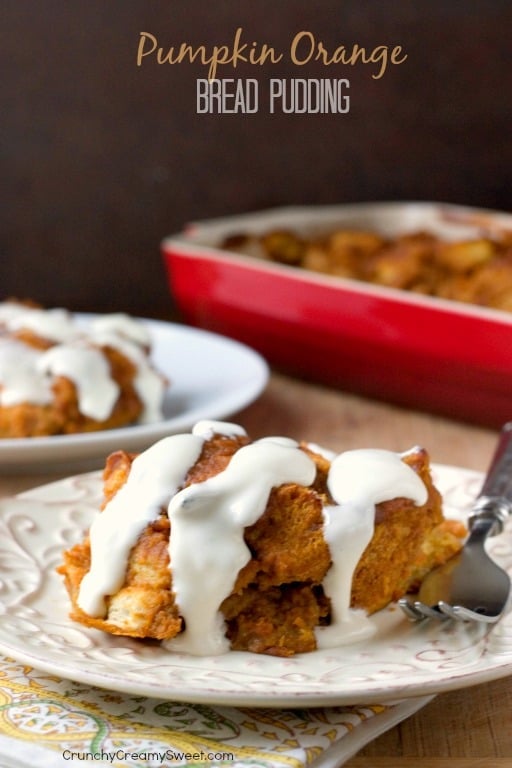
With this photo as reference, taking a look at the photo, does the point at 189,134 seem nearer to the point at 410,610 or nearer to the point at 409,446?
the point at 409,446

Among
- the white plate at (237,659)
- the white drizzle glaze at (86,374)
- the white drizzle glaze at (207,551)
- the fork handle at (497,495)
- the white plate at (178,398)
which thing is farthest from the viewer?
the white drizzle glaze at (86,374)

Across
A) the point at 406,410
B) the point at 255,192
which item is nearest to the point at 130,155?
the point at 255,192

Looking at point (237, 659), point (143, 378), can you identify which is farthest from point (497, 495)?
point (143, 378)

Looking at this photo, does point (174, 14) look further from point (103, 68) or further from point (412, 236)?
point (412, 236)

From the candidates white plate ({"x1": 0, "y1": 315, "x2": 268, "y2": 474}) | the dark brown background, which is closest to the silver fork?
white plate ({"x1": 0, "y1": 315, "x2": 268, "y2": 474})

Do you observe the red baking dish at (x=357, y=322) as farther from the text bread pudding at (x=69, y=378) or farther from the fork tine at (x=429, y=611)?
the fork tine at (x=429, y=611)

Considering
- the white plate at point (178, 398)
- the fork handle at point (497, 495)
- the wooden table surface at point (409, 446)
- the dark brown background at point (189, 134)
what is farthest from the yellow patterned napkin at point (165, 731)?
the dark brown background at point (189, 134)
